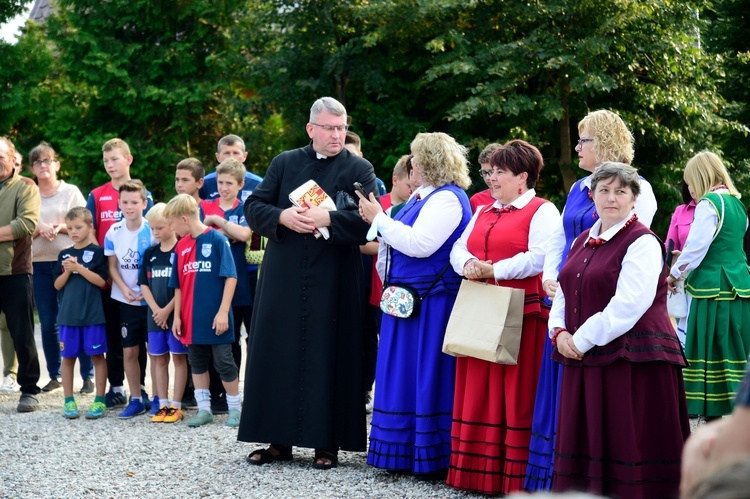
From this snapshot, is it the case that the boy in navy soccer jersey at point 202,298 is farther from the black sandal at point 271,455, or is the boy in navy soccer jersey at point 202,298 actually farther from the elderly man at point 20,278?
the elderly man at point 20,278

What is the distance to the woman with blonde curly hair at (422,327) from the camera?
18.4ft

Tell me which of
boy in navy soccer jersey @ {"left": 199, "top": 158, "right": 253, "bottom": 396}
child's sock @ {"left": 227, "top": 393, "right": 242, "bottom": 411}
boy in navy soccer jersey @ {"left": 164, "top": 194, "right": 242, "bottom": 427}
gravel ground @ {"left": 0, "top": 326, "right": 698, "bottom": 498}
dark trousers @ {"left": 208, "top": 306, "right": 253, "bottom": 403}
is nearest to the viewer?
gravel ground @ {"left": 0, "top": 326, "right": 698, "bottom": 498}

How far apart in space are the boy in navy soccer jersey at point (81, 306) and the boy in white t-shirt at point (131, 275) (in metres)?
0.15

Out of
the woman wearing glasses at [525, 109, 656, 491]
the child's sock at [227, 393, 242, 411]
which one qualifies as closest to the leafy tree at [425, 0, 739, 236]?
the child's sock at [227, 393, 242, 411]

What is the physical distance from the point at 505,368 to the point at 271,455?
1757mm

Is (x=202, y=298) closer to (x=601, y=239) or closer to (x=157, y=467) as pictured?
(x=157, y=467)

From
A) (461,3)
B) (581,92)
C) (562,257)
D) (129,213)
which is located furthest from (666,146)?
(562,257)

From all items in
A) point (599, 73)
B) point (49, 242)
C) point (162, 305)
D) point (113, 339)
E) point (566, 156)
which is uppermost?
point (599, 73)

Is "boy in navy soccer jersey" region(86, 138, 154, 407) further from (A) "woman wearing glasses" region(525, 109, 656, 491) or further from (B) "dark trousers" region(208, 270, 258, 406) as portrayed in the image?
(A) "woman wearing glasses" region(525, 109, 656, 491)

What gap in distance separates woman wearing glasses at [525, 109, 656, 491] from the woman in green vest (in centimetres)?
205

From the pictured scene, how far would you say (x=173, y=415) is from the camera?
774 cm

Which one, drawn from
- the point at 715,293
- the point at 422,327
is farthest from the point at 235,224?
the point at 715,293

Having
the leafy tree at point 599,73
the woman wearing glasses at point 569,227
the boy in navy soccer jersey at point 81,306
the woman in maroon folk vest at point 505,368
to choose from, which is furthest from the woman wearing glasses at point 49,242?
the leafy tree at point 599,73

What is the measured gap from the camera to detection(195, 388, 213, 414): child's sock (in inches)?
300
